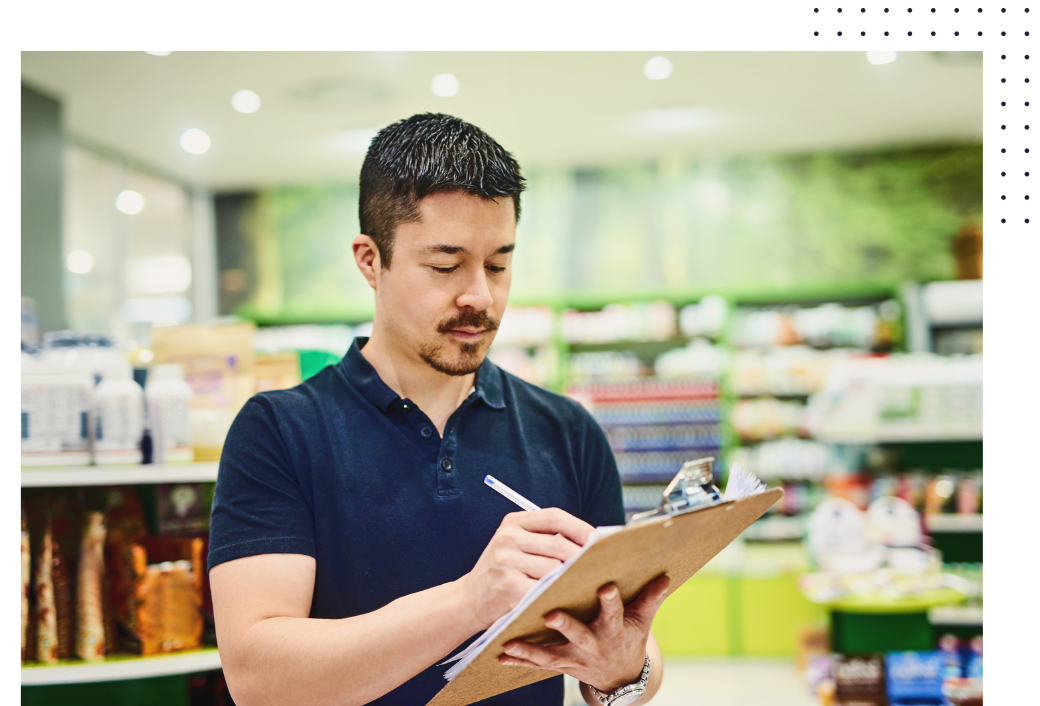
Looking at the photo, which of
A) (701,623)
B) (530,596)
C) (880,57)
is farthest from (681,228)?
(530,596)

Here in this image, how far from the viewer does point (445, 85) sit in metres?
5.08

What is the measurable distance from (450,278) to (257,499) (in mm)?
458

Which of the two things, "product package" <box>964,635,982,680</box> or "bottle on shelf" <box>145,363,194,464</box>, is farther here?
"product package" <box>964,635,982,680</box>

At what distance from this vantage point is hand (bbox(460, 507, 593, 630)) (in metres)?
0.93

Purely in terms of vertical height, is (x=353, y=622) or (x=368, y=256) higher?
(x=368, y=256)

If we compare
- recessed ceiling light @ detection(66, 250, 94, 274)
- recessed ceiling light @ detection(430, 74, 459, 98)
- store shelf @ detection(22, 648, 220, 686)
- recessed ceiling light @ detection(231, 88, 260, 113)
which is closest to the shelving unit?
store shelf @ detection(22, 648, 220, 686)

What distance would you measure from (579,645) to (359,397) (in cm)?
57

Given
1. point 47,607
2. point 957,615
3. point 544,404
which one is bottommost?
point 957,615

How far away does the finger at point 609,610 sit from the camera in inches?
38.1

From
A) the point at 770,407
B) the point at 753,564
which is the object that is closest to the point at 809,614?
the point at 753,564

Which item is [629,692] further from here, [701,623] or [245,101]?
[245,101]

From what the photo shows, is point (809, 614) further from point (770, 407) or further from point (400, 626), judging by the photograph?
point (400, 626)

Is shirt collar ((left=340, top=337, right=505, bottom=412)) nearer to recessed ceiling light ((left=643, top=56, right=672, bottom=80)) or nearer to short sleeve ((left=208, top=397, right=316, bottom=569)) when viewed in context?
short sleeve ((left=208, top=397, right=316, bottom=569))

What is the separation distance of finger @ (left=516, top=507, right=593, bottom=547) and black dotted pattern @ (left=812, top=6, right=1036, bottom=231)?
1.45m
